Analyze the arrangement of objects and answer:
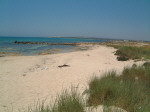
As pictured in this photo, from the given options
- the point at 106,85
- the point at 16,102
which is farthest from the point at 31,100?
the point at 106,85

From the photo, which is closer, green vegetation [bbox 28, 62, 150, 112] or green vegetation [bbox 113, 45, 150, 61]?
green vegetation [bbox 28, 62, 150, 112]

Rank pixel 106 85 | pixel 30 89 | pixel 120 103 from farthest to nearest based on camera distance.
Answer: pixel 30 89, pixel 106 85, pixel 120 103

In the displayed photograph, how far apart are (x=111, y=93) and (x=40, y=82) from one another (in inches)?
144

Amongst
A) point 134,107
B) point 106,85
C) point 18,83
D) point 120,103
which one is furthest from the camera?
point 18,83

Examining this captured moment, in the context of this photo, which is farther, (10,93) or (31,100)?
(10,93)

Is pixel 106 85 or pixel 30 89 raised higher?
pixel 106 85

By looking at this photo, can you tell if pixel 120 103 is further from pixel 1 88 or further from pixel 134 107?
pixel 1 88

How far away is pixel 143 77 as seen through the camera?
14.3 ft

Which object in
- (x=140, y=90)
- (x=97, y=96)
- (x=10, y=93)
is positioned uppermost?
(x=140, y=90)

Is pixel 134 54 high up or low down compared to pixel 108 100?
up

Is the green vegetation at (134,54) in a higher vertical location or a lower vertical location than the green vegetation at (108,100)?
higher

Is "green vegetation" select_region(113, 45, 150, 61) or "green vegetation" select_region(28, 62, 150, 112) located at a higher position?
"green vegetation" select_region(113, 45, 150, 61)

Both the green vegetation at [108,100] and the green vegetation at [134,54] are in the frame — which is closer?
the green vegetation at [108,100]

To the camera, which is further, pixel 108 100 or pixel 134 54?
pixel 134 54
